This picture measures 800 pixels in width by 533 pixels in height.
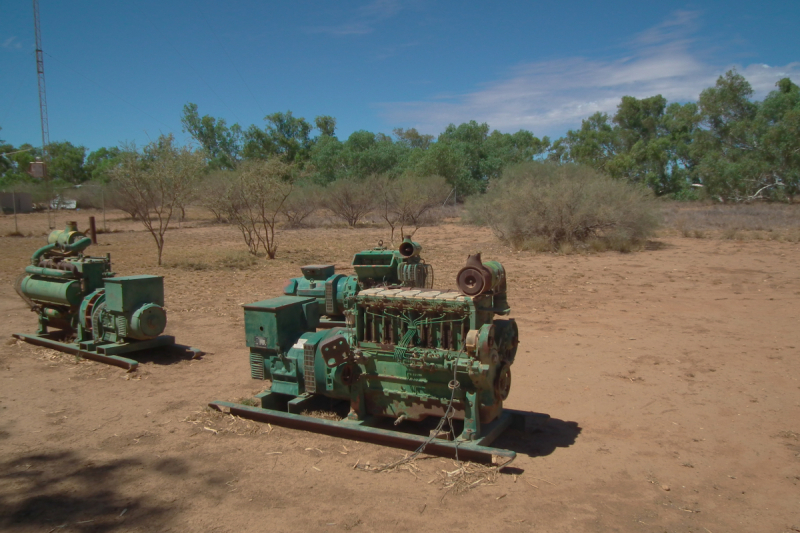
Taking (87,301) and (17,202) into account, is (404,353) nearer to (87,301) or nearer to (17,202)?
(87,301)

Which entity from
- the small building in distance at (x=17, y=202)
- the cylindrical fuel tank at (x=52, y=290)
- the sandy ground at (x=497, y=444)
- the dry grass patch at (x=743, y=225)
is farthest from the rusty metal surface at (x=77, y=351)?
the small building in distance at (x=17, y=202)

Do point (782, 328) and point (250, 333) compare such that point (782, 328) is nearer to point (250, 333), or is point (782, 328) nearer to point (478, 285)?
point (478, 285)

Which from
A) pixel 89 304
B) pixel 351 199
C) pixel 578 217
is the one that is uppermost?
pixel 351 199

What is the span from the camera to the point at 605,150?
53.4 m

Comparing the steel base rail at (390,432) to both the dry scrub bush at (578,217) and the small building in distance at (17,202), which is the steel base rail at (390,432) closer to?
the dry scrub bush at (578,217)

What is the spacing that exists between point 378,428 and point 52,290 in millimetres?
5566

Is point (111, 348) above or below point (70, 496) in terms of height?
Result: above

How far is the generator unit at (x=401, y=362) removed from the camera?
420 centimetres

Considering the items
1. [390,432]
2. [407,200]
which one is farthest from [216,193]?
[390,432]

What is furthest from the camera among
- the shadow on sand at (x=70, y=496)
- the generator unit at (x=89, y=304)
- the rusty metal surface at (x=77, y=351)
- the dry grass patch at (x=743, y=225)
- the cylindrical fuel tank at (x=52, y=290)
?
the dry grass patch at (x=743, y=225)

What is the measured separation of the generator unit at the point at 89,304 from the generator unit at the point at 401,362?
2.26 metres

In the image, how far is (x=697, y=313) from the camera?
30.6 ft

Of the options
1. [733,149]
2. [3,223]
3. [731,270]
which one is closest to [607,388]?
[731,270]

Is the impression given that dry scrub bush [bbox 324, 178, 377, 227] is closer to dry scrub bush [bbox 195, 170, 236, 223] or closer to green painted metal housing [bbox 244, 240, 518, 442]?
dry scrub bush [bbox 195, 170, 236, 223]
